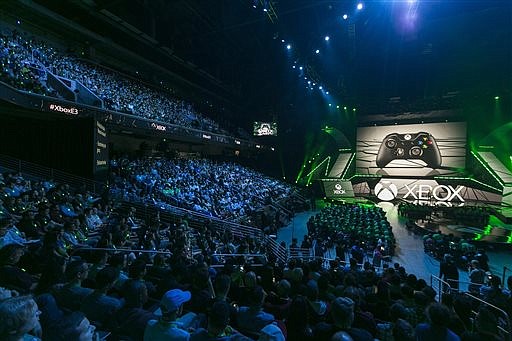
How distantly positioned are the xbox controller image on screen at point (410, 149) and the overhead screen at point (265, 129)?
14.3m

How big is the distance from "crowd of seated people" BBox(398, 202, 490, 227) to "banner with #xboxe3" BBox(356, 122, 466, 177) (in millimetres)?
8064

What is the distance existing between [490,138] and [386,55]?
43.9 feet

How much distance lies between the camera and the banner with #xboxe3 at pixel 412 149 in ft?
92.9

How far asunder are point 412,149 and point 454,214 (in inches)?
438

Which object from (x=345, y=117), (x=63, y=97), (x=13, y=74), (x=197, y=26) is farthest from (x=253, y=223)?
(x=345, y=117)

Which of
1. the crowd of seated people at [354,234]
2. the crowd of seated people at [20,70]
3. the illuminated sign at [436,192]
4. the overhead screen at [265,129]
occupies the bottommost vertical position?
the crowd of seated people at [354,234]

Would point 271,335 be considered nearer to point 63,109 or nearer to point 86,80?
point 63,109

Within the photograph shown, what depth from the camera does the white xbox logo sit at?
30219mm

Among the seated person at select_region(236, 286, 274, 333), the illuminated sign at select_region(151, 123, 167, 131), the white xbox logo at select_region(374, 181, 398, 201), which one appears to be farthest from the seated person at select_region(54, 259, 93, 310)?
the white xbox logo at select_region(374, 181, 398, 201)

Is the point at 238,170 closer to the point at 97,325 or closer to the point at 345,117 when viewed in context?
the point at 345,117

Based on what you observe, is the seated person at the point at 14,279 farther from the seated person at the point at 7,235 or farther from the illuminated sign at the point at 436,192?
the illuminated sign at the point at 436,192

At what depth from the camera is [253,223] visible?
60.9ft

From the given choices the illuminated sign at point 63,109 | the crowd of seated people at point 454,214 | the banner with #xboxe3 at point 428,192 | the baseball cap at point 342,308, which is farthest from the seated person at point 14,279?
the banner with #xboxe3 at point 428,192

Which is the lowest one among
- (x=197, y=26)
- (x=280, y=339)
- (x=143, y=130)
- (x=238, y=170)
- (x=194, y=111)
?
(x=280, y=339)
